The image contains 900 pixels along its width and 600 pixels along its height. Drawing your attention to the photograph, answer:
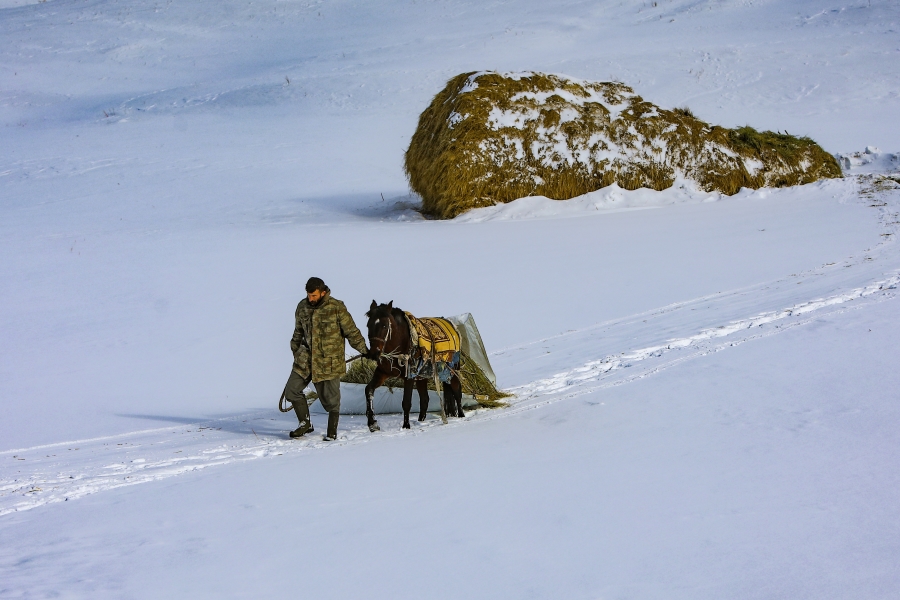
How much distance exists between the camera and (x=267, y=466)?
621 cm

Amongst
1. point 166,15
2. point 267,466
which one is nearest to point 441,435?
point 267,466

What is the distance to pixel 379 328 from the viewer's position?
7.01 meters

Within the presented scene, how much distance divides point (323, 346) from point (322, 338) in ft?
0.22

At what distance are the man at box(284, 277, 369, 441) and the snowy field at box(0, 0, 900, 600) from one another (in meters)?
0.44

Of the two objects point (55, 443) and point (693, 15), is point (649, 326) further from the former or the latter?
point (693, 15)

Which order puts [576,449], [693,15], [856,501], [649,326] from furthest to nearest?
1. [693,15]
2. [649,326]
3. [576,449]
4. [856,501]

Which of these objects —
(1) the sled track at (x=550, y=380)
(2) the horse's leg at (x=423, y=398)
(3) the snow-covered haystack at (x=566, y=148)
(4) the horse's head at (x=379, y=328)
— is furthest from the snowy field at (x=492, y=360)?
(4) the horse's head at (x=379, y=328)

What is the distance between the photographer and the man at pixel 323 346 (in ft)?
23.7

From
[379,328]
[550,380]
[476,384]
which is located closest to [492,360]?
[550,380]

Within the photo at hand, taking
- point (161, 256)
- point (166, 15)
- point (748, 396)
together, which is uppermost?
point (166, 15)

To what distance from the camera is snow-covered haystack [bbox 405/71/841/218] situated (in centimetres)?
1617

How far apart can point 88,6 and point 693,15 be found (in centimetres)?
2905

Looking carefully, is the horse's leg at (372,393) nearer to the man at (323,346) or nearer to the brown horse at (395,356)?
the brown horse at (395,356)

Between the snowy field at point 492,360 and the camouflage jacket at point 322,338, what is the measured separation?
627 mm
